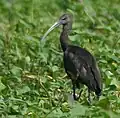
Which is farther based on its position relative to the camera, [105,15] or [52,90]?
[105,15]

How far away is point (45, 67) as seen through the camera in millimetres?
10523

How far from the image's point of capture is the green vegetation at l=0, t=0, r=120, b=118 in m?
7.86

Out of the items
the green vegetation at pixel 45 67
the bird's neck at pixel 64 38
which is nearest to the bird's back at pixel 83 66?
the green vegetation at pixel 45 67

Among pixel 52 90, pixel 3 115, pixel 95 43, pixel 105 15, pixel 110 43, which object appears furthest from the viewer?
pixel 105 15

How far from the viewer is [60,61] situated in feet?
35.9

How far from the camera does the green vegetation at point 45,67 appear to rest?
786cm

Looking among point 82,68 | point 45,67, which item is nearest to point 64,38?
point 45,67

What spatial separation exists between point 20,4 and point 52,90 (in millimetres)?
6380

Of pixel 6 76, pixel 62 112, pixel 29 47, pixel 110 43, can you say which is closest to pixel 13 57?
pixel 29 47

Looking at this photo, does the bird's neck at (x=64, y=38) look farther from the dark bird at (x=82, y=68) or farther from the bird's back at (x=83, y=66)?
the bird's back at (x=83, y=66)

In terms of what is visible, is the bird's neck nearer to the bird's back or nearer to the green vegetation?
the green vegetation

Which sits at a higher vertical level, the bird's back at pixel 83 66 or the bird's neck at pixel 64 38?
the bird's neck at pixel 64 38

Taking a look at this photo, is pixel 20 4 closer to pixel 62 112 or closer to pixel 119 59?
pixel 119 59

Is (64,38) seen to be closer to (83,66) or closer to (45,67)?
(45,67)
